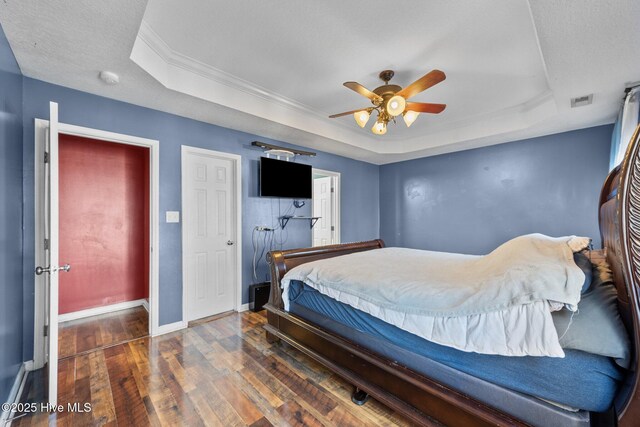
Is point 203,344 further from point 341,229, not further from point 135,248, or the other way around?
point 341,229

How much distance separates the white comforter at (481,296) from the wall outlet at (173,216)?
196 cm

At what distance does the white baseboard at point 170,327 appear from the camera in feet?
9.29

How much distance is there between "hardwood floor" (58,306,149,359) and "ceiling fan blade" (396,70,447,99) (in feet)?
12.2

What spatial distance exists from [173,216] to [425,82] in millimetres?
2988

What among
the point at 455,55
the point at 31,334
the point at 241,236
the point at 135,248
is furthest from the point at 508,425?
the point at 135,248

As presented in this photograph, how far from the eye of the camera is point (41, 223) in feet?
7.23

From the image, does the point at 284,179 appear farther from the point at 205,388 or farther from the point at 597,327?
the point at 597,327

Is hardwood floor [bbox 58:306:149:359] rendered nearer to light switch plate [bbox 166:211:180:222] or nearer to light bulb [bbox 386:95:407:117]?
light switch plate [bbox 166:211:180:222]

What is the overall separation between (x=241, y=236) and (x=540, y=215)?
4.45 meters

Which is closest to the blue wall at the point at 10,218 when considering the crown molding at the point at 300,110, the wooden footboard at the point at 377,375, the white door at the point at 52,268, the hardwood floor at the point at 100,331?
the white door at the point at 52,268

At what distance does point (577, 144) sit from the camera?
11.6 feet

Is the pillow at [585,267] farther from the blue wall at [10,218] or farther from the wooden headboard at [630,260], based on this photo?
the blue wall at [10,218]

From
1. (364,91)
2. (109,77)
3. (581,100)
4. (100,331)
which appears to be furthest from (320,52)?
(100,331)

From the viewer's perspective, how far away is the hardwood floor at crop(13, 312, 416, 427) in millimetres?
1644
